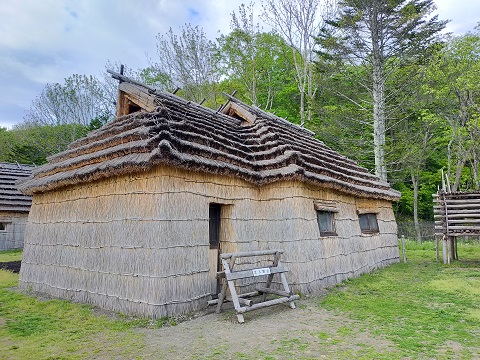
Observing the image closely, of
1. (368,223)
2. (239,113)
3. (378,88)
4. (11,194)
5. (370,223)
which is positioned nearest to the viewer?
(368,223)

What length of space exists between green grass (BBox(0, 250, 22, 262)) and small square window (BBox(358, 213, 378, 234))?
15.0m

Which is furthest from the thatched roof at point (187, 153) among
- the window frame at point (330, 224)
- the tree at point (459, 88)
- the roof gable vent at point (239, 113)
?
the tree at point (459, 88)

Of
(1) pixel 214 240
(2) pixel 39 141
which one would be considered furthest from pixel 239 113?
(2) pixel 39 141

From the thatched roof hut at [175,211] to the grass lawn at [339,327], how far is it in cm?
65

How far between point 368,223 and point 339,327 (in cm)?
725

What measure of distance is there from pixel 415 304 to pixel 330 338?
3093 millimetres

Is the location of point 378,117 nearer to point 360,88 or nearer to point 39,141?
point 360,88

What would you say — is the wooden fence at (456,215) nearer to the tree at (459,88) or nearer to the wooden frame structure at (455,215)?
the wooden frame structure at (455,215)

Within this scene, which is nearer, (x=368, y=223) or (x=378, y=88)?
(x=368, y=223)

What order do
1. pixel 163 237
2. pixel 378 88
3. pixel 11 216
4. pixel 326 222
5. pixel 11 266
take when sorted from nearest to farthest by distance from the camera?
pixel 163 237
pixel 326 222
pixel 11 266
pixel 11 216
pixel 378 88

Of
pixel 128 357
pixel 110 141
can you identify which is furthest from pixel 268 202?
pixel 128 357

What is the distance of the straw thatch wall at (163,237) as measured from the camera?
6.76 meters

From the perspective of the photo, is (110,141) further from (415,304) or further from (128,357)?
(415,304)

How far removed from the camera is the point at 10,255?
1680cm
